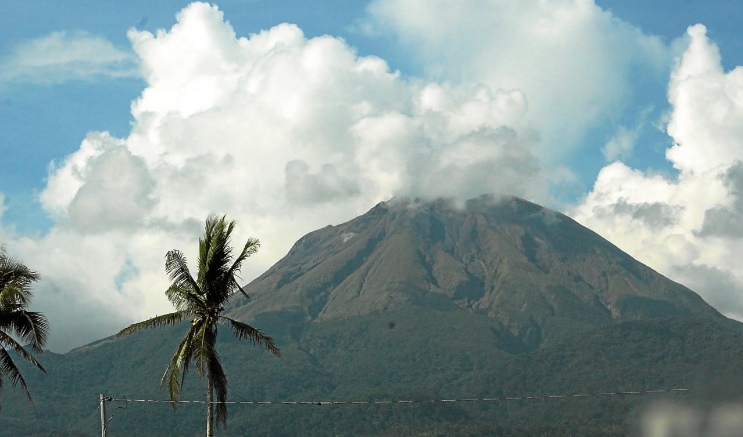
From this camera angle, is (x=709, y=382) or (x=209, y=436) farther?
(x=709, y=382)

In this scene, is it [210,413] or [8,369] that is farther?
[8,369]

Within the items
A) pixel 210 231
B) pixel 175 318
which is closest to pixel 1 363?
pixel 175 318

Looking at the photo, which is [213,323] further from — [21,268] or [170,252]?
[21,268]

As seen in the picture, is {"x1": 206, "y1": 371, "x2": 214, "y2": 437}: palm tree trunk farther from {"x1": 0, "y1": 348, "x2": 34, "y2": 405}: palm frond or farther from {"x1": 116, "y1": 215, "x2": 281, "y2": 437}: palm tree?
{"x1": 0, "y1": 348, "x2": 34, "y2": 405}: palm frond

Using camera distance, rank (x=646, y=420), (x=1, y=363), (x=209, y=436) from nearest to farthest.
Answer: (x=209, y=436) < (x=1, y=363) < (x=646, y=420)

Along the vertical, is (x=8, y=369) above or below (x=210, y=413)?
above

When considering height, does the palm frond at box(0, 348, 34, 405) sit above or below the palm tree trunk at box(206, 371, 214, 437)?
above

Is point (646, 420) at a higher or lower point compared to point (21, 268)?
lower

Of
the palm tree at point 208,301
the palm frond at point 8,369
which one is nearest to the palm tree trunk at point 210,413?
the palm tree at point 208,301

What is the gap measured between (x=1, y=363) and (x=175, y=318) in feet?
20.9

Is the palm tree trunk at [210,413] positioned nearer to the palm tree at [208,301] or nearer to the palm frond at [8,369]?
the palm tree at [208,301]

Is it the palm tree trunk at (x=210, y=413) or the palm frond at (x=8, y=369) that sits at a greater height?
the palm frond at (x=8, y=369)

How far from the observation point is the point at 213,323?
2988cm

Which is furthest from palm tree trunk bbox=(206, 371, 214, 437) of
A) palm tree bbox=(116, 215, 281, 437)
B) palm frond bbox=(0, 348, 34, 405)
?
palm frond bbox=(0, 348, 34, 405)
